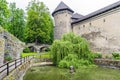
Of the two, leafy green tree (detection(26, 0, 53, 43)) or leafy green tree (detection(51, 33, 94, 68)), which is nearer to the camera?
leafy green tree (detection(51, 33, 94, 68))

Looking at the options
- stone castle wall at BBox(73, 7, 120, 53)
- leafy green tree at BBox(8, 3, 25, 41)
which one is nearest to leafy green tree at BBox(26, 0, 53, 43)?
leafy green tree at BBox(8, 3, 25, 41)

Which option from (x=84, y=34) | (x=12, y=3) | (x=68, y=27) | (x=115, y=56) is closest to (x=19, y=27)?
(x=12, y=3)

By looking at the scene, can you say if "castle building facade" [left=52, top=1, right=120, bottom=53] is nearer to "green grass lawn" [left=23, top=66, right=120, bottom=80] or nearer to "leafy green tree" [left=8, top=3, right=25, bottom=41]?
"leafy green tree" [left=8, top=3, right=25, bottom=41]

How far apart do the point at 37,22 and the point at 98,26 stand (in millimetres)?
13161

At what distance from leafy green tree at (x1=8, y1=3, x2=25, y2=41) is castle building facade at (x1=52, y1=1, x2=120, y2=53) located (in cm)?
782

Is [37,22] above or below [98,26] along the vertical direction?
above

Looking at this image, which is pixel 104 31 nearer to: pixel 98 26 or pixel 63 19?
pixel 98 26

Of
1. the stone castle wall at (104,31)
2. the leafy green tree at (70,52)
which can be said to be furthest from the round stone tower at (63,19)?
the leafy green tree at (70,52)

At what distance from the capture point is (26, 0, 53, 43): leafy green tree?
33.1 m

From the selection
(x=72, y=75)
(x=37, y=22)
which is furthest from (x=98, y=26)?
(x=72, y=75)

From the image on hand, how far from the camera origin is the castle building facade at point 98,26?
22.0m

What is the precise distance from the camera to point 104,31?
24078mm

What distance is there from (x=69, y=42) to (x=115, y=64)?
564cm

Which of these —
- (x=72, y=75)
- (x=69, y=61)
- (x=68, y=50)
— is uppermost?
(x=68, y=50)
